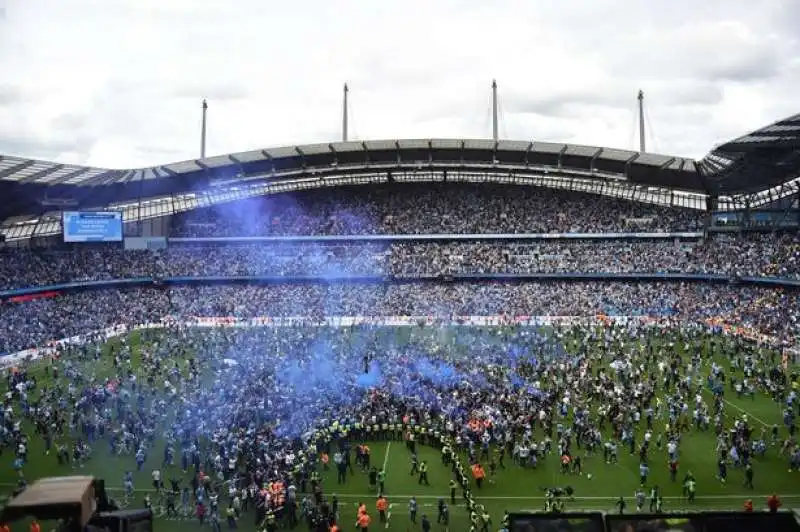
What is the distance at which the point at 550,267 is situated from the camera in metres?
60.4

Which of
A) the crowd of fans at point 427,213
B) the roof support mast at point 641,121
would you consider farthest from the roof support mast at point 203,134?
the roof support mast at point 641,121

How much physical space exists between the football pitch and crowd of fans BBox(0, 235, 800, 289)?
3275 cm

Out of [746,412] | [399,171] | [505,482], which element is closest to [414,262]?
[399,171]

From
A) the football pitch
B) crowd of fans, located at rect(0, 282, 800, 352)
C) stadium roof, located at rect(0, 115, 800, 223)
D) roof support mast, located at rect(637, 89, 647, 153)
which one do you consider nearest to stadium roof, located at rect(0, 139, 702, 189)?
stadium roof, located at rect(0, 115, 800, 223)

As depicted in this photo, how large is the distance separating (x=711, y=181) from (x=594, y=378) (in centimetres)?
2916

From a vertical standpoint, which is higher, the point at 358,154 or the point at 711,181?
the point at 358,154

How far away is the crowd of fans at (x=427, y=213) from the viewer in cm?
6425

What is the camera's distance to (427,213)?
222 ft

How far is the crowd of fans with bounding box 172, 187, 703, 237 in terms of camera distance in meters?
64.2

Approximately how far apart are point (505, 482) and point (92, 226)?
4481 cm

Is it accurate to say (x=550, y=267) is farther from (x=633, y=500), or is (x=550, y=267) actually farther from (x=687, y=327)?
(x=633, y=500)

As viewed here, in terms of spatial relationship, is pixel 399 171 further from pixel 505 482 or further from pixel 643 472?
pixel 643 472

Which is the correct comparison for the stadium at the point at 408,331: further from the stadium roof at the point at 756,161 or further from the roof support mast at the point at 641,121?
the roof support mast at the point at 641,121

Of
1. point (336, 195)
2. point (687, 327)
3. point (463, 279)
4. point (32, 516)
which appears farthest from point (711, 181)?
point (32, 516)
